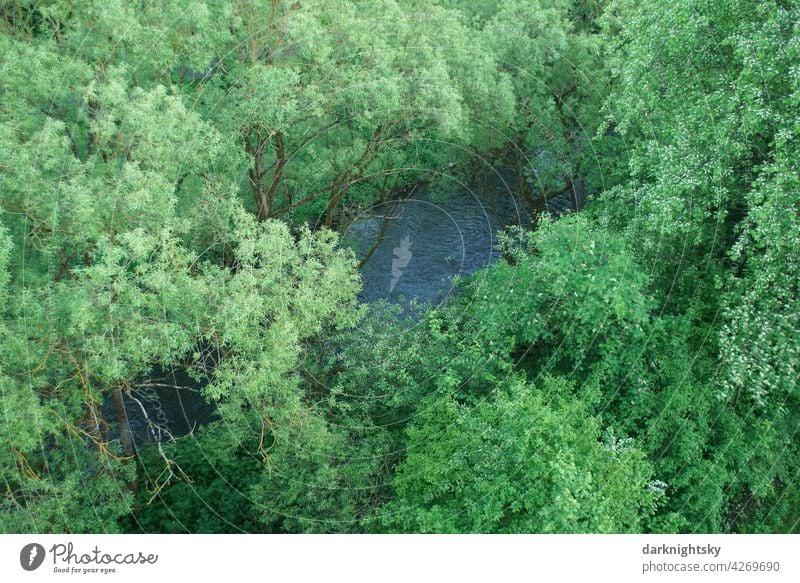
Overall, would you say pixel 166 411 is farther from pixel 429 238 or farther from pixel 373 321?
pixel 429 238

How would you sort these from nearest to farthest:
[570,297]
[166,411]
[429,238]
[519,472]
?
[519,472]
[570,297]
[166,411]
[429,238]

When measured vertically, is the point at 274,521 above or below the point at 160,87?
below

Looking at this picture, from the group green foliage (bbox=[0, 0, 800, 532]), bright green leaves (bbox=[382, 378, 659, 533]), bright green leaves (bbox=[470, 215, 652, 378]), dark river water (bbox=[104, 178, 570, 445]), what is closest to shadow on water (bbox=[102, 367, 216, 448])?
dark river water (bbox=[104, 178, 570, 445])

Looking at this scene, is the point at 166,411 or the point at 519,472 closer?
the point at 519,472

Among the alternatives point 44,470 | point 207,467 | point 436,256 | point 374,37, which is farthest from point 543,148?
point 44,470

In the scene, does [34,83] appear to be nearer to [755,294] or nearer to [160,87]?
[160,87]

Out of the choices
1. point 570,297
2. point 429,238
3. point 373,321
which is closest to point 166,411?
point 373,321

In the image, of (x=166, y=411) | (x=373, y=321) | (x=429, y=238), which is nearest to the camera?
(x=373, y=321)

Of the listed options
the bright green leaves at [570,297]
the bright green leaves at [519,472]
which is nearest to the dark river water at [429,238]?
the bright green leaves at [570,297]
